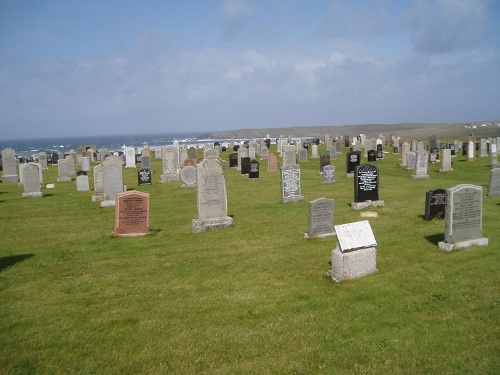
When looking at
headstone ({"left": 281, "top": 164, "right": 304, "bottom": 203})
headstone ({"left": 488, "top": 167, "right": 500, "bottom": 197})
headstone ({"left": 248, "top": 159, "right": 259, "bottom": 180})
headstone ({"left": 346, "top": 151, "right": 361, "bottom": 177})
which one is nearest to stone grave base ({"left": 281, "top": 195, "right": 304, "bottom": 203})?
headstone ({"left": 281, "top": 164, "right": 304, "bottom": 203})

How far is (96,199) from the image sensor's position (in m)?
18.3

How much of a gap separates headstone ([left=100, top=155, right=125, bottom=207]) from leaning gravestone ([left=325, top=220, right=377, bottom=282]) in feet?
37.5

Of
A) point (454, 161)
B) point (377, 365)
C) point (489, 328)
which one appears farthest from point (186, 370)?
point (454, 161)

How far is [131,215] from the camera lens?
12.0 metres

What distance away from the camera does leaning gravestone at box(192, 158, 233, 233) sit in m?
12.4

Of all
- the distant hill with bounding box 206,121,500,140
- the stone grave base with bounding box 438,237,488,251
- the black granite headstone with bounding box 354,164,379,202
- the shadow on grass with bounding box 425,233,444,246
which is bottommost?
the shadow on grass with bounding box 425,233,444,246

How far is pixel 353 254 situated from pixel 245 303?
2.26 meters

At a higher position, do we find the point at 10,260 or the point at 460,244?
the point at 460,244

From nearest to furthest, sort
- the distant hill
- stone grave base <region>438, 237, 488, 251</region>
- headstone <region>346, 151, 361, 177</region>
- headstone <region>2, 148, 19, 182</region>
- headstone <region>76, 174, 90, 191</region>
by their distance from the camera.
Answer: stone grave base <region>438, 237, 488, 251</region>, headstone <region>76, 174, 90, 191</region>, headstone <region>346, 151, 361, 177</region>, headstone <region>2, 148, 19, 182</region>, the distant hill

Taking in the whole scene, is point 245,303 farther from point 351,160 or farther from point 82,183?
point 351,160

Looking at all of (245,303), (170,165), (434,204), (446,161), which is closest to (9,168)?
(170,165)

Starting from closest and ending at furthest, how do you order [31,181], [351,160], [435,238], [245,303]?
[245,303] < [435,238] < [31,181] < [351,160]

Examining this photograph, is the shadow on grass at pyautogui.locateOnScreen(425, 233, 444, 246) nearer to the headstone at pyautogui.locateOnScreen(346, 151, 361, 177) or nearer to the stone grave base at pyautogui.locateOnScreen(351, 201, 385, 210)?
the stone grave base at pyautogui.locateOnScreen(351, 201, 385, 210)

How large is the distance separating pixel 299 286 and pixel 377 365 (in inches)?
106
